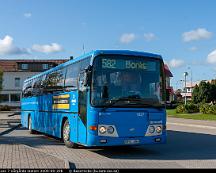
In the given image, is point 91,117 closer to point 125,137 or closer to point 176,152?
point 125,137

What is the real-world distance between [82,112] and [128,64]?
2117 millimetres

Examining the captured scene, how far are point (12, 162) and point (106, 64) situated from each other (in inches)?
164

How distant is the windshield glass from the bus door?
1.99 feet

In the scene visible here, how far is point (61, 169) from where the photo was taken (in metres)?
9.58

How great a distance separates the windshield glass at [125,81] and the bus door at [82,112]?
23.9 inches

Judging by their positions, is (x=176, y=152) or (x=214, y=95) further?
(x=214, y=95)

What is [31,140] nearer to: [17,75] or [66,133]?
[66,133]

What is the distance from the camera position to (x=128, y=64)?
13.2m

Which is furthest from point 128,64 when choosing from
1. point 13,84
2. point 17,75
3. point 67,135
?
point 13,84

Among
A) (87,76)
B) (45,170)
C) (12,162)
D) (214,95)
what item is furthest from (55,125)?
(214,95)

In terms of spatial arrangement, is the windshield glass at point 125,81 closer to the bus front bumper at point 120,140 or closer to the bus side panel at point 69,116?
the bus front bumper at point 120,140

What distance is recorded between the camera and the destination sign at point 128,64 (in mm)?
12984

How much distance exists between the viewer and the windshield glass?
12.7 m

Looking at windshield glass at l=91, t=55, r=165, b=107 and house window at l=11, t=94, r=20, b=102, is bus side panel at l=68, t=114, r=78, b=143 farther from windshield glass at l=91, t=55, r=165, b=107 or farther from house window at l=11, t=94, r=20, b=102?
house window at l=11, t=94, r=20, b=102
